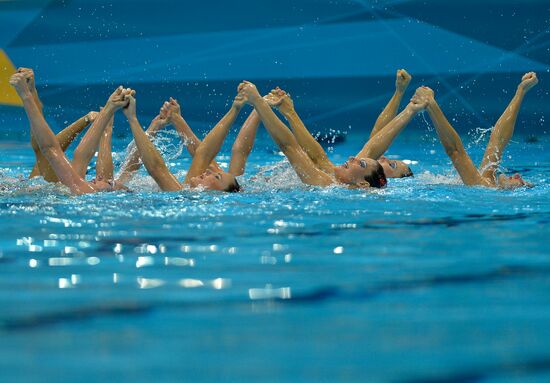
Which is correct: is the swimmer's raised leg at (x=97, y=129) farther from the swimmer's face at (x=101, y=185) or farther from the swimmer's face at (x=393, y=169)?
the swimmer's face at (x=393, y=169)

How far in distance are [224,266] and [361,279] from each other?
49 centimetres

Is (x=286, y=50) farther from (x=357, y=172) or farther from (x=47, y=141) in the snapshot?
(x=47, y=141)

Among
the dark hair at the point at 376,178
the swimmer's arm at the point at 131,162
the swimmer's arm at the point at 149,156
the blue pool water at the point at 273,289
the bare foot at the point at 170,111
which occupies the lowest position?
the blue pool water at the point at 273,289

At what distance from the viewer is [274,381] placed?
71.4 inches

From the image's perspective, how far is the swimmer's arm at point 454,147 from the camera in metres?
5.61

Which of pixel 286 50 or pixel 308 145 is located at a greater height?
pixel 286 50

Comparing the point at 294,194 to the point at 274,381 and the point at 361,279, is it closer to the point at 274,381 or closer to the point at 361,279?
the point at 361,279

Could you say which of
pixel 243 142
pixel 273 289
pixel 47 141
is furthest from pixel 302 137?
pixel 273 289

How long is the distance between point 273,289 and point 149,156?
8.49 feet

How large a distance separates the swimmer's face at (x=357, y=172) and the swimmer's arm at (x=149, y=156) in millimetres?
939

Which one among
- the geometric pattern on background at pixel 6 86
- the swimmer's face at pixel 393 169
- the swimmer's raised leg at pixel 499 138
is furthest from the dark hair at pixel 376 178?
the geometric pattern on background at pixel 6 86

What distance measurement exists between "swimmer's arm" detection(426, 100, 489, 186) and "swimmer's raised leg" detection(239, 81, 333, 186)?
2.54 feet

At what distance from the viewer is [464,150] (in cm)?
569

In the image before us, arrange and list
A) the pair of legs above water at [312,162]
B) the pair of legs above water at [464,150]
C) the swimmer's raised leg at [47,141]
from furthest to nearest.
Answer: the pair of legs above water at [464,150], the pair of legs above water at [312,162], the swimmer's raised leg at [47,141]
